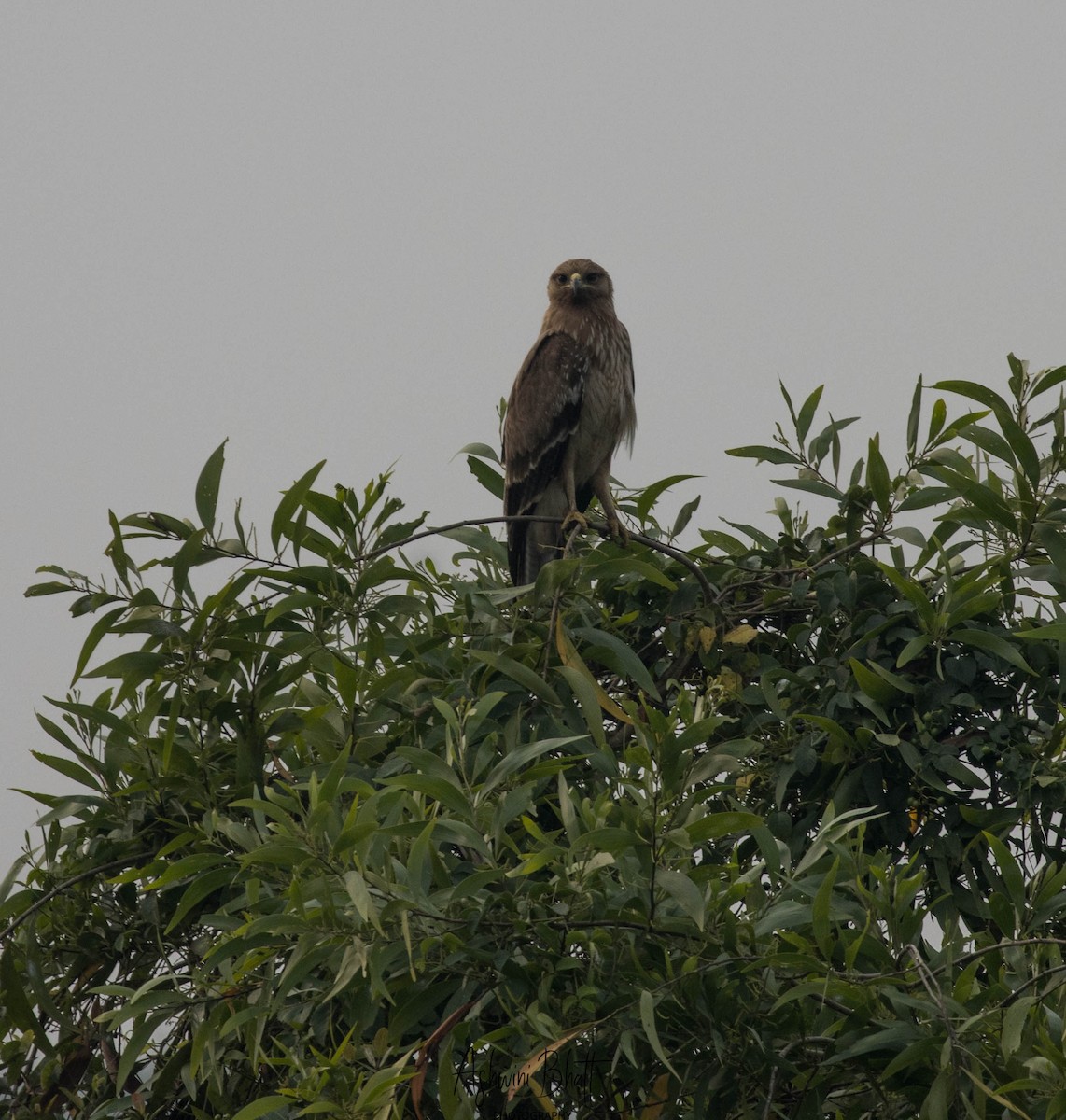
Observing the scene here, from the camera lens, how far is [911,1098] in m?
1.98

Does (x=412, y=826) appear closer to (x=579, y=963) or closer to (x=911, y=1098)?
(x=579, y=963)

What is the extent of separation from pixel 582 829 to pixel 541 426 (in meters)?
3.26

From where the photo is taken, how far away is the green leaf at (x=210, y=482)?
280 cm

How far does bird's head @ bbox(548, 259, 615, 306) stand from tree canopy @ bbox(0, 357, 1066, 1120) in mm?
2468

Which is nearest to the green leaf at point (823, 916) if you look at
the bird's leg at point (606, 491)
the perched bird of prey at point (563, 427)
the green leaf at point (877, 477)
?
the green leaf at point (877, 477)

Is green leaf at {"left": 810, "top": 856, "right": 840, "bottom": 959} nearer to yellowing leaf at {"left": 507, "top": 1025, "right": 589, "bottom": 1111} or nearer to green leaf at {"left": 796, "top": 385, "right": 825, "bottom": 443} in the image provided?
yellowing leaf at {"left": 507, "top": 1025, "right": 589, "bottom": 1111}

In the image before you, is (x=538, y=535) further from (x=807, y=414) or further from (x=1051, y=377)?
(x=1051, y=377)

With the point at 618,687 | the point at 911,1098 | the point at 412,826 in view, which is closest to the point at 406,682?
the point at 618,687

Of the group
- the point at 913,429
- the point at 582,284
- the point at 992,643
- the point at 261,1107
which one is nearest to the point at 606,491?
the point at 582,284

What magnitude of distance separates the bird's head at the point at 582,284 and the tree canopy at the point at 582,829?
247 centimetres

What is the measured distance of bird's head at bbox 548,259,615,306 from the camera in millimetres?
5789

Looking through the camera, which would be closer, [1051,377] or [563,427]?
[1051,377]

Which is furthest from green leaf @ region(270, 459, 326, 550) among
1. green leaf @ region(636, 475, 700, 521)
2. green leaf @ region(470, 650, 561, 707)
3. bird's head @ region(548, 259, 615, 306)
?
bird's head @ region(548, 259, 615, 306)

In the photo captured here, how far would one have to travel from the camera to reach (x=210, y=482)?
2.81m
